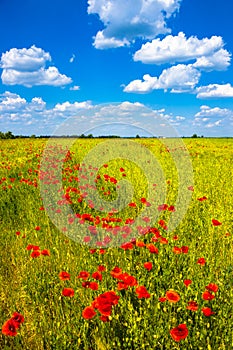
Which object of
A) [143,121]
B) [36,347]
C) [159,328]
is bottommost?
[36,347]

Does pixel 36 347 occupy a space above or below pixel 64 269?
below

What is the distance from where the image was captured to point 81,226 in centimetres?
486

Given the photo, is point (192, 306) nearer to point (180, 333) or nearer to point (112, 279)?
point (180, 333)

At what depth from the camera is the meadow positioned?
98.3 inches

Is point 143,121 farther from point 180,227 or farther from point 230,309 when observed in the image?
point 230,309

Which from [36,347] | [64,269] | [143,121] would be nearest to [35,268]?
[64,269]

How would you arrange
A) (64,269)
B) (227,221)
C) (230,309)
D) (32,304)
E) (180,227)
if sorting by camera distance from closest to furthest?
(230,309)
(32,304)
(64,269)
(180,227)
(227,221)

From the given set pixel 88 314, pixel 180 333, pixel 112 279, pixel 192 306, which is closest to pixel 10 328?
pixel 88 314

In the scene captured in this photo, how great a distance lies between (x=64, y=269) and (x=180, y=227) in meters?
1.87

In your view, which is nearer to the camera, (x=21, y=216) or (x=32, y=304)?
(x=32, y=304)

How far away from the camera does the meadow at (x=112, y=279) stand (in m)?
2.50

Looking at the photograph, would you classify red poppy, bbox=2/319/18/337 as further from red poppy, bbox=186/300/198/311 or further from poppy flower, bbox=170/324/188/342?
red poppy, bbox=186/300/198/311

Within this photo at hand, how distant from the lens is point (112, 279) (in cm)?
335

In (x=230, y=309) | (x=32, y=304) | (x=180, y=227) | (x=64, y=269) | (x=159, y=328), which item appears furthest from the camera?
(x=180, y=227)
